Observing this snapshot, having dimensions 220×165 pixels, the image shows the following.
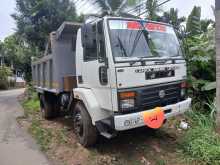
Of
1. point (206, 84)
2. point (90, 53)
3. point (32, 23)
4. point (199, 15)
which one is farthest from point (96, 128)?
point (32, 23)

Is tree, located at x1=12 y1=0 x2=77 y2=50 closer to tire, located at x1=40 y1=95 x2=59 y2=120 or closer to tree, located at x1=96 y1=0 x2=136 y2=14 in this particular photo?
tree, located at x1=96 y1=0 x2=136 y2=14

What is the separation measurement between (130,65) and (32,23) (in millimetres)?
13367

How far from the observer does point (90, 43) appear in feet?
16.6

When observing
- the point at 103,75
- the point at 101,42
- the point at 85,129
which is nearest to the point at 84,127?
the point at 85,129

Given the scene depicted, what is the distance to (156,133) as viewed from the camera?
6.20 m

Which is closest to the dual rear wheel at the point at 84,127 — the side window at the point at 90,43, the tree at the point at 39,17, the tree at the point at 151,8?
the side window at the point at 90,43

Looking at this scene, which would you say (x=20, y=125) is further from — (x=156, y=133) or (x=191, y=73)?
(x=191, y=73)

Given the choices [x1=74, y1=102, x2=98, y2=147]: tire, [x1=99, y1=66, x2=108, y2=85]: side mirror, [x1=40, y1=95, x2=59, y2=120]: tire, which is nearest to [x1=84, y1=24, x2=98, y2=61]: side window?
[x1=99, y1=66, x2=108, y2=85]: side mirror

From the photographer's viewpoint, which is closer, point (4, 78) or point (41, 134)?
point (41, 134)

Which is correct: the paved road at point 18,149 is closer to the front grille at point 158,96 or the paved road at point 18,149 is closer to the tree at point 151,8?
the front grille at point 158,96

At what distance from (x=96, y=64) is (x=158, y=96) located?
4.22ft

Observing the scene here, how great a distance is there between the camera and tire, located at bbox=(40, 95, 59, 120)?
8.51 meters

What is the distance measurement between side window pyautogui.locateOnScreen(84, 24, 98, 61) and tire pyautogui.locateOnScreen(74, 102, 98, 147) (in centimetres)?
109

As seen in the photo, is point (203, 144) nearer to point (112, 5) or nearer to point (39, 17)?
point (112, 5)
